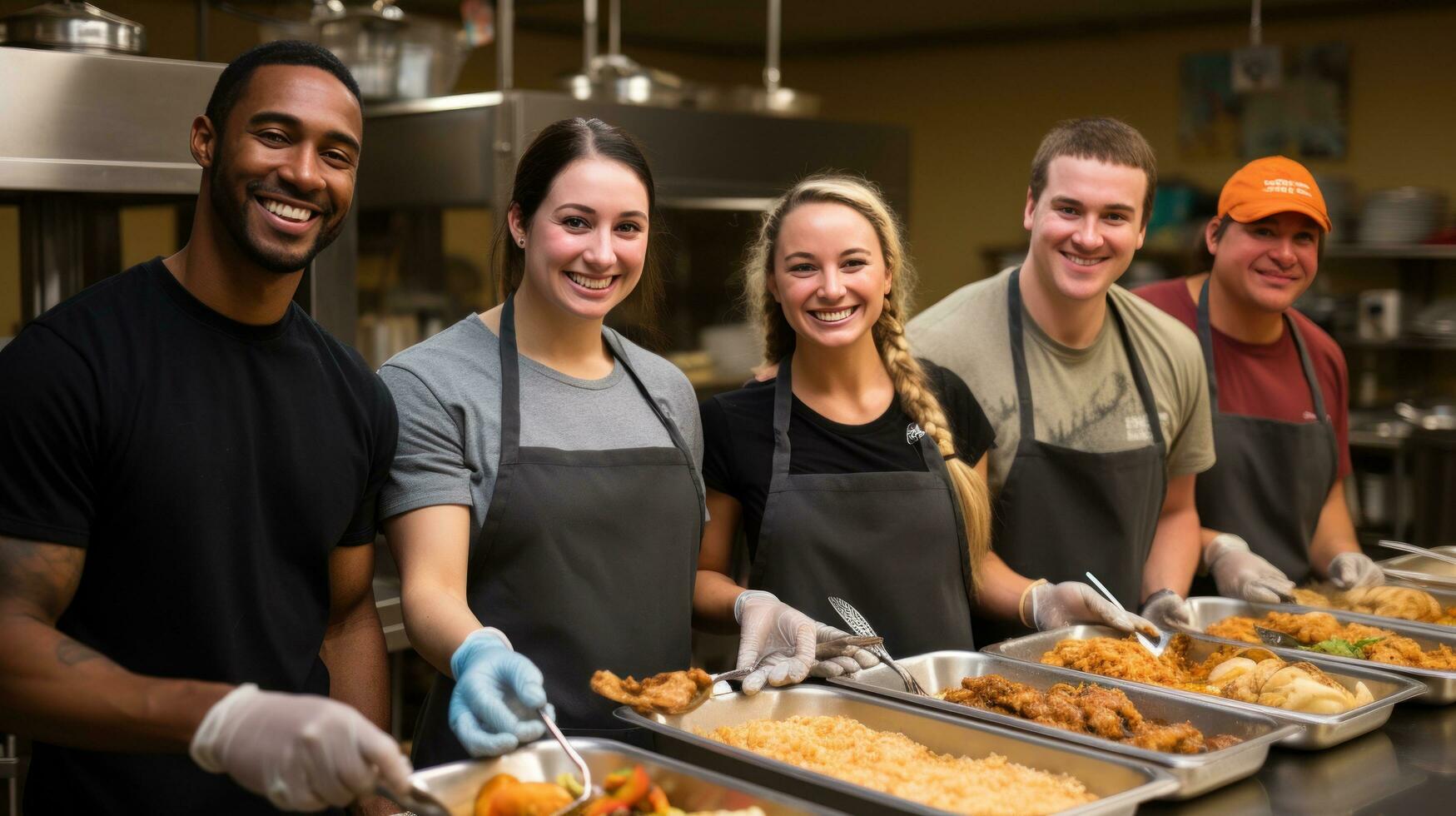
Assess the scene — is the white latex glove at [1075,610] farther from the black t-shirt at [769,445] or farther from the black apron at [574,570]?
the black apron at [574,570]

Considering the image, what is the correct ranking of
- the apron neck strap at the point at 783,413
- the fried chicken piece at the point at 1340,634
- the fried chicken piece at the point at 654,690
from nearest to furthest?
1. the fried chicken piece at the point at 654,690
2. the fried chicken piece at the point at 1340,634
3. the apron neck strap at the point at 783,413

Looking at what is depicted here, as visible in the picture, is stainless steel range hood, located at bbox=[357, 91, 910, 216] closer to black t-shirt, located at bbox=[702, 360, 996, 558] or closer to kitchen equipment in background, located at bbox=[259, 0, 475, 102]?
kitchen equipment in background, located at bbox=[259, 0, 475, 102]

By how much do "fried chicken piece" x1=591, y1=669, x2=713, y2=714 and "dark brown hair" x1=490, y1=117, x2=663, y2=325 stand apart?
2.24 ft

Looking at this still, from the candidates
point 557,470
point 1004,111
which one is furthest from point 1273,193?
point 1004,111

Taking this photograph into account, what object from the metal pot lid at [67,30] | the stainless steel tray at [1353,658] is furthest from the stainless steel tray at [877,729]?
the metal pot lid at [67,30]

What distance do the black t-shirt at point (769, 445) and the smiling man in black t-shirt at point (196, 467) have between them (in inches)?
24.2

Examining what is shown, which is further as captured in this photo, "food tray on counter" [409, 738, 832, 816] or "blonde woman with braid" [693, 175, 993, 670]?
"blonde woman with braid" [693, 175, 993, 670]

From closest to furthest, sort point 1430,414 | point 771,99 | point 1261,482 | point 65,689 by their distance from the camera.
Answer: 1. point 65,689
2. point 1261,482
3. point 771,99
4. point 1430,414

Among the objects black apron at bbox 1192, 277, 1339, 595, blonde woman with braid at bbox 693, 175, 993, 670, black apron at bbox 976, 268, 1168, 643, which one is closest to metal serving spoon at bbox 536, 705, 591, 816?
blonde woman with braid at bbox 693, 175, 993, 670

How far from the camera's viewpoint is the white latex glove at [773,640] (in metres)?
1.83

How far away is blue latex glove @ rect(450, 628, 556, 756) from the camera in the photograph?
4.91 feet

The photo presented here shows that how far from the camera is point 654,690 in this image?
1.71 meters

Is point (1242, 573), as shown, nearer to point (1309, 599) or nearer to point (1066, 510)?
point (1309, 599)

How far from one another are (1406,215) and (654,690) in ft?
18.2
